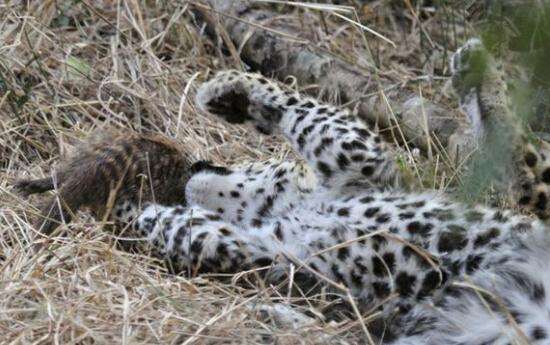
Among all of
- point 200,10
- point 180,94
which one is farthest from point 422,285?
point 200,10

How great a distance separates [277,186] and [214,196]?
9.7 inches

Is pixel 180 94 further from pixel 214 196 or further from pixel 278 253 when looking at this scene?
pixel 278 253

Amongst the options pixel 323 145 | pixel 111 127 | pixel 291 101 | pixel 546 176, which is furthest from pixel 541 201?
pixel 111 127

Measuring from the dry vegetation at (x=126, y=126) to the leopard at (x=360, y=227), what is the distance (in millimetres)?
133

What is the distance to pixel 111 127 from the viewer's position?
4.68m

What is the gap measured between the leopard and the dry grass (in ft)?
0.45

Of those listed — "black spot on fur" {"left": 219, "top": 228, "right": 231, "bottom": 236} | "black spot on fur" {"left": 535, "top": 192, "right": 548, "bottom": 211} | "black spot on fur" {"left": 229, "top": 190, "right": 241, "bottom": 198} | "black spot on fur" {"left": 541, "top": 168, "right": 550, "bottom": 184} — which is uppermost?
"black spot on fur" {"left": 541, "top": 168, "right": 550, "bottom": 184}

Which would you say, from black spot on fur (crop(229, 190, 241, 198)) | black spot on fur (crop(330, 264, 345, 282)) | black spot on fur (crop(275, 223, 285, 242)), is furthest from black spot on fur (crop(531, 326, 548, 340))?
black spot on fur (crop(229, 190, 241, 198))

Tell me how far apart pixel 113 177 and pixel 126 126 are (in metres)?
0.78

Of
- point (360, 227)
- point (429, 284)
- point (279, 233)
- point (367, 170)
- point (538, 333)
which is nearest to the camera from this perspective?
point (538, 333)

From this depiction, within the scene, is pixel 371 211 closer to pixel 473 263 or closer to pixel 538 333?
pixel 473 263

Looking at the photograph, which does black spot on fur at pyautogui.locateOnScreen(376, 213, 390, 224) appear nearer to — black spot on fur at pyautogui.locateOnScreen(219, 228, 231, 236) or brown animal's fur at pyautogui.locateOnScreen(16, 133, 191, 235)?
black spot on fur at pyautogui.locateOnScreen(219, 228, 231, 236)

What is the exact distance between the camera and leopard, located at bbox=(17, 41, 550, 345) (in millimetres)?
3100

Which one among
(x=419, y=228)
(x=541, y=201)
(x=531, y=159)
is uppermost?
(x=531, y=159)
